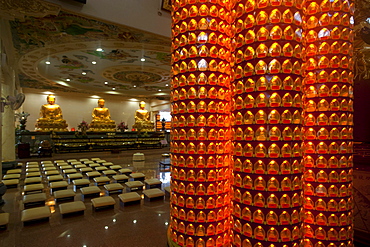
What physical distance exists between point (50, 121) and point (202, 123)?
13.6m

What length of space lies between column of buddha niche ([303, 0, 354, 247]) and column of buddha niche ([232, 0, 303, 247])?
342mm

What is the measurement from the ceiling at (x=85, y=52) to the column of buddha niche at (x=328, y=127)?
5.17 metres

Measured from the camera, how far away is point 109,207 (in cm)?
394

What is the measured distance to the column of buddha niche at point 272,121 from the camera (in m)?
1.67

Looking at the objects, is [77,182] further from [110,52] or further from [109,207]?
[110,52]

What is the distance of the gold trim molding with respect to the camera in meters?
4.32

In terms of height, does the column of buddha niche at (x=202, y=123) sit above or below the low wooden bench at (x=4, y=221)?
above

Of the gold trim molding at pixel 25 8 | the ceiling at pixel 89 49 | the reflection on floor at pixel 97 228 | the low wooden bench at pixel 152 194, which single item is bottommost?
the reflection on floor at pixel 97 228

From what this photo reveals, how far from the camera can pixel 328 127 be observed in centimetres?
194

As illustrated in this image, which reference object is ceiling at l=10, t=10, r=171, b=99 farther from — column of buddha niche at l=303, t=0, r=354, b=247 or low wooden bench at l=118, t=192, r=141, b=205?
column of buddha niche at l=303, t=0, r=354, b=247

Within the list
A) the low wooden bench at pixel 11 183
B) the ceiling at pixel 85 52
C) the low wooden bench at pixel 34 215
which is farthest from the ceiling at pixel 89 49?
the low wooden bench at pixel 34 215

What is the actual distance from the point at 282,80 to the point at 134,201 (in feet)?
12.0

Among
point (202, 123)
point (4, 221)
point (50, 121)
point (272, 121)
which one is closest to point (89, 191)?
point (4, 221)

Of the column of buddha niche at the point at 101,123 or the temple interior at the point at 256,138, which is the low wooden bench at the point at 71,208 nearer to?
the temple interior at the point at 256,138
